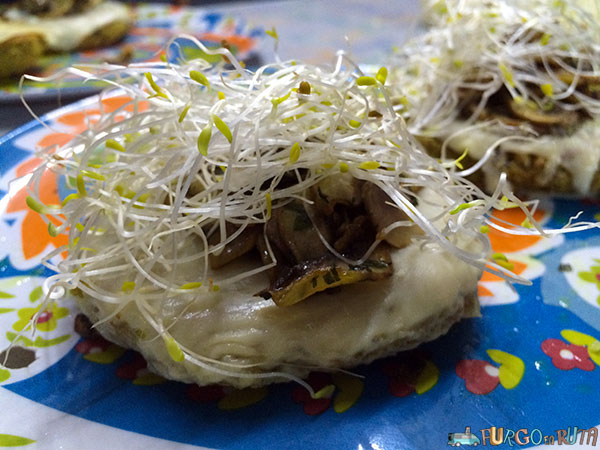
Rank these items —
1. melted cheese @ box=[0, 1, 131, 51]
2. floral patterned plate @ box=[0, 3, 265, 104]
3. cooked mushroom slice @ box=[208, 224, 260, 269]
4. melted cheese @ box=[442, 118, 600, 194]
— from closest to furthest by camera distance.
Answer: cooked mushroom slice @ box=[208, 224, 260, 269] < melted cheese @ box=[442, 118, 600, 194] < floral patterned plate @ box=[0, 3, 265, 104] < melted cheese @ box=[0, 1, 131, 51]

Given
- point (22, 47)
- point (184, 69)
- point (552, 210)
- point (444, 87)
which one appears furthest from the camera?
point (22, 47)

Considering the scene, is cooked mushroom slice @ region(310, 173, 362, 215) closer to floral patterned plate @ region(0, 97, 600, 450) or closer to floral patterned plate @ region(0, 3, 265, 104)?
floral patterned plate @ region(0, 97, 600, 450)

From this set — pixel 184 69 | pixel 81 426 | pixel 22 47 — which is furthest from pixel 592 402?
pixel 22 47

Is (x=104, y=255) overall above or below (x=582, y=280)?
above

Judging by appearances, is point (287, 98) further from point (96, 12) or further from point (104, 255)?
point (96, 12)

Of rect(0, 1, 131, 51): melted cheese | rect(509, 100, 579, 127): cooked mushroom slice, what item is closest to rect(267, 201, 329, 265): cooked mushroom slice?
rect(509, 100, 579, 127): cooked mushroom slice

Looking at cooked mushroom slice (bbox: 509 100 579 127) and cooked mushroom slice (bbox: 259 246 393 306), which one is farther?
cooked mushroom slice (bbox: 509 100 579 127)

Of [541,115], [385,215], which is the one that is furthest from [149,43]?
[385,215]
